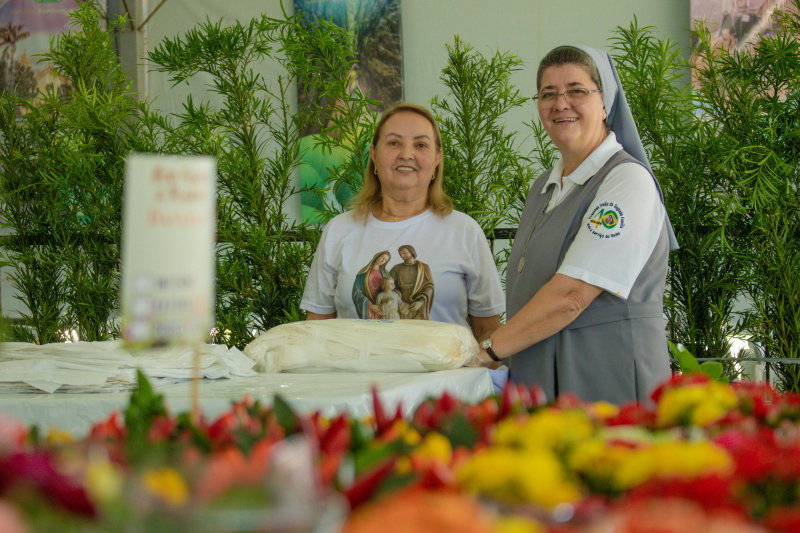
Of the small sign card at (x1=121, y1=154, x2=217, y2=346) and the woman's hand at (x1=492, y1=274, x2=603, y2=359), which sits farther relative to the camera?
the woman's hand at (x1=492, y1=274, x2=603, y2=359)

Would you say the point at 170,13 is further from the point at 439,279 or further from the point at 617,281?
the point at 617,281

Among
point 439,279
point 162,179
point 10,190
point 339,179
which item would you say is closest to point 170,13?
Result: point 10,190

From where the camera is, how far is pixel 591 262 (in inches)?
61.9

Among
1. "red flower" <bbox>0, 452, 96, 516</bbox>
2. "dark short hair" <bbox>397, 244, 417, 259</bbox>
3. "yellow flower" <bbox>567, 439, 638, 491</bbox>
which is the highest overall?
"dark short hair" <bbox>397, 244, 417, 259</bbox>

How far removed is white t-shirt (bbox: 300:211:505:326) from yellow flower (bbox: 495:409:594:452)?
1438 mm

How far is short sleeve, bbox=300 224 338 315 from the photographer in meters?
2.13

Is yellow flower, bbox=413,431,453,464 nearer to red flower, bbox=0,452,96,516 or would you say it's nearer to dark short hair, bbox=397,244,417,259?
red flower, bbox=0,452,96,516

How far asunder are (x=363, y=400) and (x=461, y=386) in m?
0.39

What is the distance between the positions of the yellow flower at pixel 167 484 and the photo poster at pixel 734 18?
175 inches

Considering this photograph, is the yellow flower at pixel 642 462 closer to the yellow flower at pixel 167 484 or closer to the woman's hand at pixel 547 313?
the yellow flower at pixel 167 484

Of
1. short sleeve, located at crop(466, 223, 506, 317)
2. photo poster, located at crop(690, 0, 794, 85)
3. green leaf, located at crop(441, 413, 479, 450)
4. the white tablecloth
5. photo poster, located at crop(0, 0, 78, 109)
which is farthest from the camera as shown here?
photo poster, located at crop(0, 0, 78, 109)

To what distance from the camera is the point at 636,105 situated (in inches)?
114

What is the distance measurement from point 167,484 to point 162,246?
25cm

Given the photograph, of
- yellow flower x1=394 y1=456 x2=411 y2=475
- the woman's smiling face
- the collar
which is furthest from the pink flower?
the woman's smiling face
